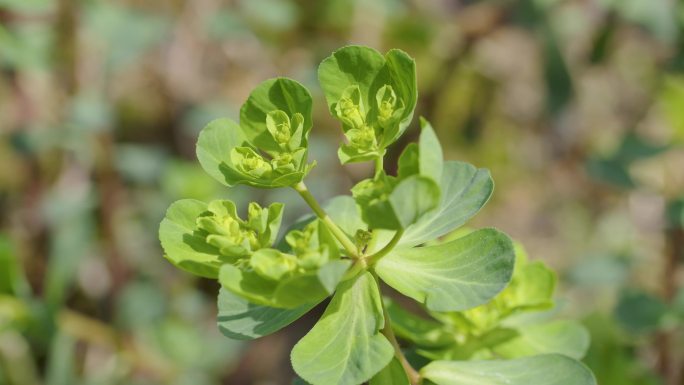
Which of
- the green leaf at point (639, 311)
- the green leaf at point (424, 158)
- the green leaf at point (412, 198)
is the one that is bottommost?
the green leaf at point (639, 311)

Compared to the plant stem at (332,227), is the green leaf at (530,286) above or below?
below

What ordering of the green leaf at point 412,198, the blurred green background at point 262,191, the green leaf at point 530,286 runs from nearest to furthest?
the green leaf at point 412,198
the green leaf at point 530,286
the blurred green background at point 262,191

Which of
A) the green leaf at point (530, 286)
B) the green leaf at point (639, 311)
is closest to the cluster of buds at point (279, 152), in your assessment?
the green leaf at point (530, 286)

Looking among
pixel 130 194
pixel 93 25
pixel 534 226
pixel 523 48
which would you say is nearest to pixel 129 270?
pixel 130 194

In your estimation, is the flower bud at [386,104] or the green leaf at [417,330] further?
the green leaf at [417,330]

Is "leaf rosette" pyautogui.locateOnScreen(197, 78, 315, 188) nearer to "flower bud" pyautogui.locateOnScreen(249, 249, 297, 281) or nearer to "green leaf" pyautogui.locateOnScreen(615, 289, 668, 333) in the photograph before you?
"flower bud" pyautogui.locateOnScreen(249, 249, 297, 281)

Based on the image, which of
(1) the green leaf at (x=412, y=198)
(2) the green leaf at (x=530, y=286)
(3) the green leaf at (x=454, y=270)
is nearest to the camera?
(1) the green leaf at (x=412, y=198)

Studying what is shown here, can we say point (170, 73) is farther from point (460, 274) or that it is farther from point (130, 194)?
point (460, 274)

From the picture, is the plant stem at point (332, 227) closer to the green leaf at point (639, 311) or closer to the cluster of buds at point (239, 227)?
the cluster of buds at point (239, 227)
